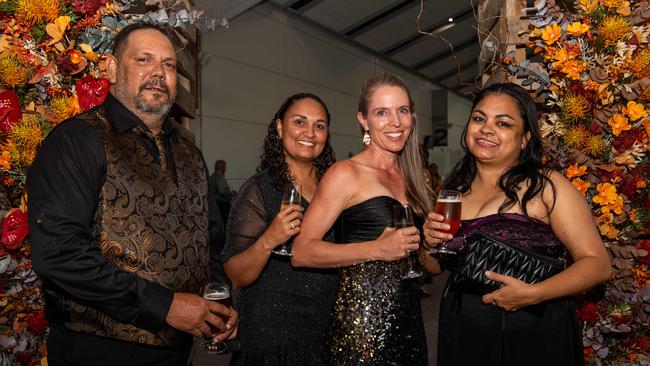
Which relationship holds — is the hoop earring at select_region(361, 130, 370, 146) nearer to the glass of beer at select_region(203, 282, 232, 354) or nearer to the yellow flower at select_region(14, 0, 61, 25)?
the glass of beer at select_region(203, 282, 232, 354)

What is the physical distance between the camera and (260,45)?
9.77 m

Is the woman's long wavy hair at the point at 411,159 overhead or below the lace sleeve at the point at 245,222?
overhead

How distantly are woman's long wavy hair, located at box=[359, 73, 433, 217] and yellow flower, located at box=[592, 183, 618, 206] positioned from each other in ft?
2.79

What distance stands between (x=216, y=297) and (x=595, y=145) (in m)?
1.97

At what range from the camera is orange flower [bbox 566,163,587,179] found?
8.09 feet

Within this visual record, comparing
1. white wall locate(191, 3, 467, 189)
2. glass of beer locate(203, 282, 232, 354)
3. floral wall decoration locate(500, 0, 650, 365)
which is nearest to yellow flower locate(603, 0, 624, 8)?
floral wall decoration locate(500, 0, 650, 365)

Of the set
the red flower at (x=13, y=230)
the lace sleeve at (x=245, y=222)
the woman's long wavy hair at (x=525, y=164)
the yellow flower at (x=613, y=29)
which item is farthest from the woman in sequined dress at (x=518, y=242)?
the red flower at (x=13, y=230)

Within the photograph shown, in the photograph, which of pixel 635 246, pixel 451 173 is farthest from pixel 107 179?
pixel 635 246

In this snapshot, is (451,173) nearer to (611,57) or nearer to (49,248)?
(611,57)

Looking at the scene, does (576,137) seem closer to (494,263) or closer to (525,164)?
(525,164)

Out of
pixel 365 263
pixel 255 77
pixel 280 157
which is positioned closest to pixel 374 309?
pixel 365 263

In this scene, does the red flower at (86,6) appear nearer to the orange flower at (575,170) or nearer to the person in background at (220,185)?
the orange flower at (575,170)

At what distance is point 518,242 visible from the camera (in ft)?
6.63

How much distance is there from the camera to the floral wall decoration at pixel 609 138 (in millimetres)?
2438
